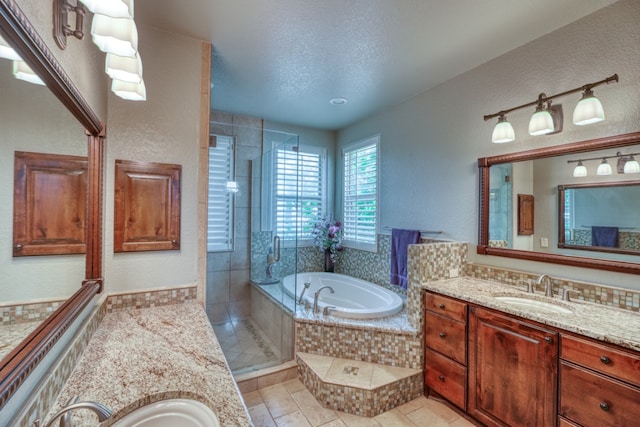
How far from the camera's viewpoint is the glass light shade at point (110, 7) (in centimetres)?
83

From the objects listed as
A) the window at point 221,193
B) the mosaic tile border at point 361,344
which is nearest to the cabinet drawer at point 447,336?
the mosaic tile border at point 361,344

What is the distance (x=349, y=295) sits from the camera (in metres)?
3.68

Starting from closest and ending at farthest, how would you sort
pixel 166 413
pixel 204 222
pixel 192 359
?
1. pixel 166 413
2. pixel 192 359
3. pixel 204 222

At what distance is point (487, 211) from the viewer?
94.7 inches

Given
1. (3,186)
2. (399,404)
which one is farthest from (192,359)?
(399,404)

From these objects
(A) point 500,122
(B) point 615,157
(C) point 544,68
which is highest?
(C) point 544,68

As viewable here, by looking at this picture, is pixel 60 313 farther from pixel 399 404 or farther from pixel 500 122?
pixel 500 122

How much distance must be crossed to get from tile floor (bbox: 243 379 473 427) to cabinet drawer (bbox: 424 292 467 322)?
706mm

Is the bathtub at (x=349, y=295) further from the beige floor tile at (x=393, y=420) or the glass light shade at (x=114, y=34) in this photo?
the glass light shade at (x=114, y=34)

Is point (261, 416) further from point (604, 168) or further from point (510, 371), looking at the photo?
point (604, 168)

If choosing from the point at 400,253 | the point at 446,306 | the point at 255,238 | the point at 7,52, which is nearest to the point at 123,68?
the point at 7,52

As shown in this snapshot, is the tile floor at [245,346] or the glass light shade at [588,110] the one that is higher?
the glass light shade at [588,110]

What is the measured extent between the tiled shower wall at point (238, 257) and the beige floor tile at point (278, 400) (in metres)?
1.10

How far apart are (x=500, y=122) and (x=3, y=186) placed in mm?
2724
